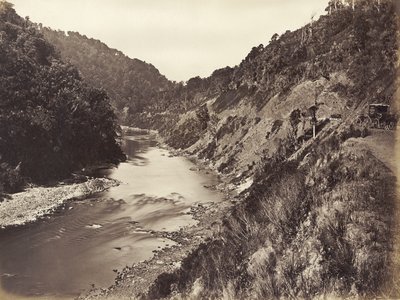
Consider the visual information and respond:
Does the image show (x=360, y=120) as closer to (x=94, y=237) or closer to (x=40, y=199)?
(x=94, y=237)

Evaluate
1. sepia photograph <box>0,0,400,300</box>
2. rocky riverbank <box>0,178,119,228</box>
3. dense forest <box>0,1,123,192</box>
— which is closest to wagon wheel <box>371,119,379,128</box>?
sepia photograph <box>0,0,400,300</box>

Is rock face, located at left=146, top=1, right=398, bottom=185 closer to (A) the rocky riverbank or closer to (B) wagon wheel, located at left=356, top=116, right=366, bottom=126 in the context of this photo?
(B) wagon wheel, located at left=356, top=116, right=366, bottom=126

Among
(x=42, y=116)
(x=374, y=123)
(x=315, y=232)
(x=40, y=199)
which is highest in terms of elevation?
(x=42, y=116)

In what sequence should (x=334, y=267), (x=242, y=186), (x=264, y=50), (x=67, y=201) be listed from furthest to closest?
(x=264, y=50) < (x=242, y=186) < (x=67, y=201) < (x=334, y=267)

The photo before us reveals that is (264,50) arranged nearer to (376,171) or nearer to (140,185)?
(140,185)

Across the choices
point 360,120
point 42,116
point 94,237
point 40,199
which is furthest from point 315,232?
point 42,116

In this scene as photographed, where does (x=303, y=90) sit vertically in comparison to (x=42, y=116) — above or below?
above

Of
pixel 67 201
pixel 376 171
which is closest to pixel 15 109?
pixel 67 201
